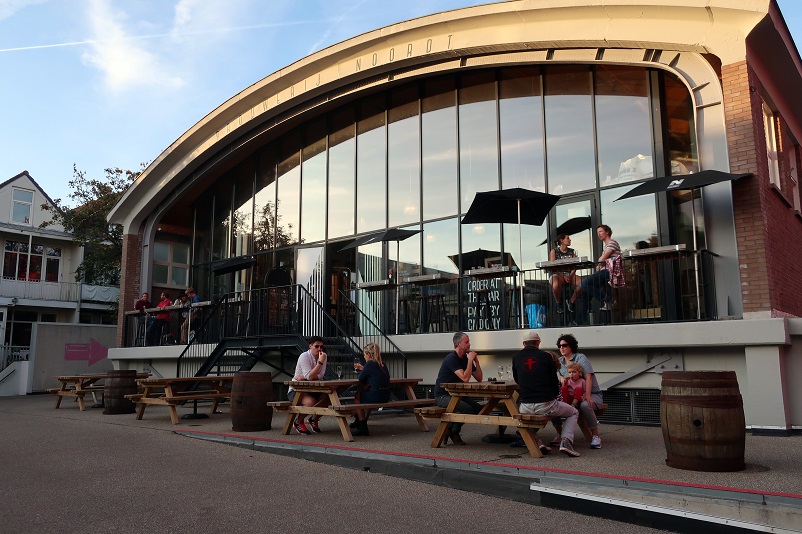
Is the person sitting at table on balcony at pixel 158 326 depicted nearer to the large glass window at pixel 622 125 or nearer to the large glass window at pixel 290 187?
the large glass window at pixel 290 187

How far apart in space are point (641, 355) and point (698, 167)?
348 cm

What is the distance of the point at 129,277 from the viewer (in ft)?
68.6

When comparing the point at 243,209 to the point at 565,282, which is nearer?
the point at 565,282

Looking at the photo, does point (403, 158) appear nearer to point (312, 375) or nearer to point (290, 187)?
point (290, 187)

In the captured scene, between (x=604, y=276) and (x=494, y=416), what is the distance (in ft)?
14.9

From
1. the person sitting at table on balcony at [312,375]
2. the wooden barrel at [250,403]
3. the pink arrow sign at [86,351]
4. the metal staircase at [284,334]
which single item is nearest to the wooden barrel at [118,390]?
the metal staircase at [284,334]

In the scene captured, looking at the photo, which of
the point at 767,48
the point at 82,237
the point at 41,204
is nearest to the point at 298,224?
the point at 767,48

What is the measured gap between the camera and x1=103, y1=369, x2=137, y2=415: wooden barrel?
13.7m

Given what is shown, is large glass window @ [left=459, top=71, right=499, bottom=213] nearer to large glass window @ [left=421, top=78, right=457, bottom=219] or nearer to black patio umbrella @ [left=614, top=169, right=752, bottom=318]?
large glass window @ [left=421, top=78, right=457, bottom=219]

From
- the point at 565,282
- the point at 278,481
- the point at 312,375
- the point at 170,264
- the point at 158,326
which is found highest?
the point at 170,264

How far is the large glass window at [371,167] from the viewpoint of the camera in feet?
53.2

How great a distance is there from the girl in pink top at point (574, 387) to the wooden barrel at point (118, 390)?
9.57 m

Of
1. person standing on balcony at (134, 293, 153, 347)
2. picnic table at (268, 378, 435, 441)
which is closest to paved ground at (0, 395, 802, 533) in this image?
picnic table at (268, 378, 435, 441)

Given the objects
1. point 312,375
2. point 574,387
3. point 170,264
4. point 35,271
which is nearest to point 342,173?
point 170,264
